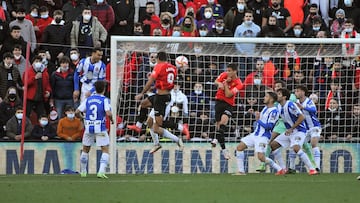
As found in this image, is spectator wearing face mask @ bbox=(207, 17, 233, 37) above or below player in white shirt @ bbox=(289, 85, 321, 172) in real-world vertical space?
Result: above

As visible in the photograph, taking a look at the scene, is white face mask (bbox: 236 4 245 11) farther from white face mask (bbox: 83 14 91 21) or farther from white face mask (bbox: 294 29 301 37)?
white face mask (bbox: 83 14 91 21)

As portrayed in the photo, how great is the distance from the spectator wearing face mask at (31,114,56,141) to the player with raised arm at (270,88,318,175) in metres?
4.67

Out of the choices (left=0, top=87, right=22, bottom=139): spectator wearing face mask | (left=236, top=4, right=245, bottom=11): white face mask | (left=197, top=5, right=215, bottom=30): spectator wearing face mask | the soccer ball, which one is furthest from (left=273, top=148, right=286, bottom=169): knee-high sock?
(left=236, top=4, right=245, bottom=11): white face mask

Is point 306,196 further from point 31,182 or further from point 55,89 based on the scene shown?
point 55,89

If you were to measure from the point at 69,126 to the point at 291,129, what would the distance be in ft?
15.7

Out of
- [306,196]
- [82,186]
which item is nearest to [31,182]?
[82,186]

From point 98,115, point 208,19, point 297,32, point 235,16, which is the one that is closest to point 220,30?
point 208,19

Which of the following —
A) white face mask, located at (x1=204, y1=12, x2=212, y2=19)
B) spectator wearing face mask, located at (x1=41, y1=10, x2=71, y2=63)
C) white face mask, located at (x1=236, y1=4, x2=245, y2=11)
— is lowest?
spectator wearing face mask, located at (x1=41, y1=10, x2=71, y2=63)

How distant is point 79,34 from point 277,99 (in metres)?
5.94

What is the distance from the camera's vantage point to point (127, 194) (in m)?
14.5

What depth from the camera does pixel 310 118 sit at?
67.8 ft

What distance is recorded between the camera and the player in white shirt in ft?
66.9

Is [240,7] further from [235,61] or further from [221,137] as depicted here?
[221,137]

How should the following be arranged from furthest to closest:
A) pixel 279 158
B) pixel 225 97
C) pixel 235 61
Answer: pixel 235 61, pixel 225 97, pixel 279 158
